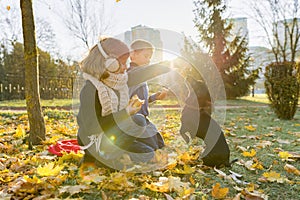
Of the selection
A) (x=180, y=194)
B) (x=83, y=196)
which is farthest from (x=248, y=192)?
(x=83, y=196)

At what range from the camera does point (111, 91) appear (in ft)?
6.71

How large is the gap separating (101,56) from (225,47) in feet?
55.7

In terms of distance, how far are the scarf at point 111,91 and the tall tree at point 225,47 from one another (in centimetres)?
1593

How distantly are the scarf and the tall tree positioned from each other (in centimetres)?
1593

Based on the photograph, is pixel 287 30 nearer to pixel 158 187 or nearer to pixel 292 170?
pixel 292 170

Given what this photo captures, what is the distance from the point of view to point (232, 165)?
2350mm

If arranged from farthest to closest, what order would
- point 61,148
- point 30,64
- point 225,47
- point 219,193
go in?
point 225,47
point 30,64
point 61,148
point 219,193

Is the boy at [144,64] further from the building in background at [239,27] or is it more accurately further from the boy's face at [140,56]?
the building in background at [239,27]

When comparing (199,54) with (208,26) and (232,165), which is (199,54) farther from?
(232,165)

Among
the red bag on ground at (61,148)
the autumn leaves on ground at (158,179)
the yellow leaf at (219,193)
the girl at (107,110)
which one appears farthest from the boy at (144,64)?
the yellow leaf at (219,193)

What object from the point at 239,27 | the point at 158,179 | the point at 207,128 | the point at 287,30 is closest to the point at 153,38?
the point at 207,128

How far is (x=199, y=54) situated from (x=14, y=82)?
10959 mm

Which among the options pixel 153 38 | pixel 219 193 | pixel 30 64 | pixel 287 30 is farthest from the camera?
pixel 287 30

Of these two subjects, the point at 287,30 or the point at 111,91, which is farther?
the point at 287,30
